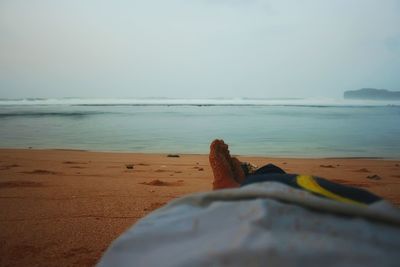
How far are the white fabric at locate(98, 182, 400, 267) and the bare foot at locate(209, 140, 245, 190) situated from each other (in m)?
1.06

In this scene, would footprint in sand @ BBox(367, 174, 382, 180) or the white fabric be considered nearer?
the white fabric

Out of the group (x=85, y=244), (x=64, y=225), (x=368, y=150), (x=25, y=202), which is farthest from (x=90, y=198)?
(x=368, y=150)

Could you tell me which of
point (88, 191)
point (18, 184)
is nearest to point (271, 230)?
point (88, 191)

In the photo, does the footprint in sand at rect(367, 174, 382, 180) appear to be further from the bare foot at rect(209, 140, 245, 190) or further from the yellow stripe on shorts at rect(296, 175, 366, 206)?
the yellow stripe on shorts at rect(296, 175, 366, 206)

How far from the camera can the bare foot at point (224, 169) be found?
2.20 meters

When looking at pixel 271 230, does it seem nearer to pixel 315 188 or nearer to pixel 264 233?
pixel 264 233

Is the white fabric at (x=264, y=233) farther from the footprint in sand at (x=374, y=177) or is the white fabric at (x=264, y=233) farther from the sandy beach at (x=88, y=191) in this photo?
the footprint in sand at (x=374, y=177)

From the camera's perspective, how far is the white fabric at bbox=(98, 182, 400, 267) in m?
0.86

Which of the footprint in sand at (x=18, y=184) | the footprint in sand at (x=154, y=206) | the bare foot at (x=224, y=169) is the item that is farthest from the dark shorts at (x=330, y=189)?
the footprint in sand at (x=18, y=184)

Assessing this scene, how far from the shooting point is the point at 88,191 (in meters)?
3.52

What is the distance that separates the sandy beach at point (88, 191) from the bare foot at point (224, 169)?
76 centimetres

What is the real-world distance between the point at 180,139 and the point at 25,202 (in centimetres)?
697

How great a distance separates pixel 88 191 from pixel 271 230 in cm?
290

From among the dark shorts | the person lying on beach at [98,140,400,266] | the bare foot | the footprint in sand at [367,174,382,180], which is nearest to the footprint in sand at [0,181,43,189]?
the bare foot
